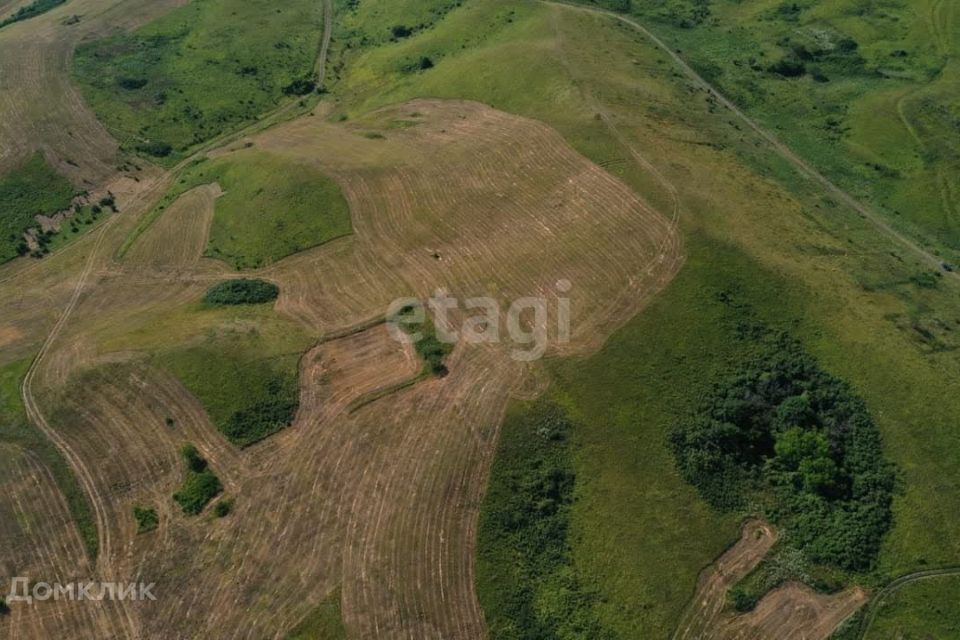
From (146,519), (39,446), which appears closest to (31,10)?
(39,446)

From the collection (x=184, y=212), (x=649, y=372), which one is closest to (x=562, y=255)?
(x=649, y=372)

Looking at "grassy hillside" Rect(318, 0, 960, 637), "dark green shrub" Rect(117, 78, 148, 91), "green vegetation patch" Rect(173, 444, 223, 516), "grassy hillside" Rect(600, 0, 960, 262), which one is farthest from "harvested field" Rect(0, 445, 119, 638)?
"grassy hillside" Rect(600, 0, 960, 262)

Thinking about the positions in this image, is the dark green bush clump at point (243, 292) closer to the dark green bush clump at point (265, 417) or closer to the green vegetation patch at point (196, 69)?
the dark green bush clump at point (265, 417)

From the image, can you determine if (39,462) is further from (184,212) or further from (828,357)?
(828,357)

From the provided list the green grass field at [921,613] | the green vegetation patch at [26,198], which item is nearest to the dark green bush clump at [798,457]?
the green grass field at [921,613]

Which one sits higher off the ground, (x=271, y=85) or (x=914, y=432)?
(x=271, y=85)

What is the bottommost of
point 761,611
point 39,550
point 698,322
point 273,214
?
point 761,611

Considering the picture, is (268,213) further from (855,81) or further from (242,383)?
(855,81)

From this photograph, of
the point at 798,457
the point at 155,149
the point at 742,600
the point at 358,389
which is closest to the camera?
the point at 742,600
